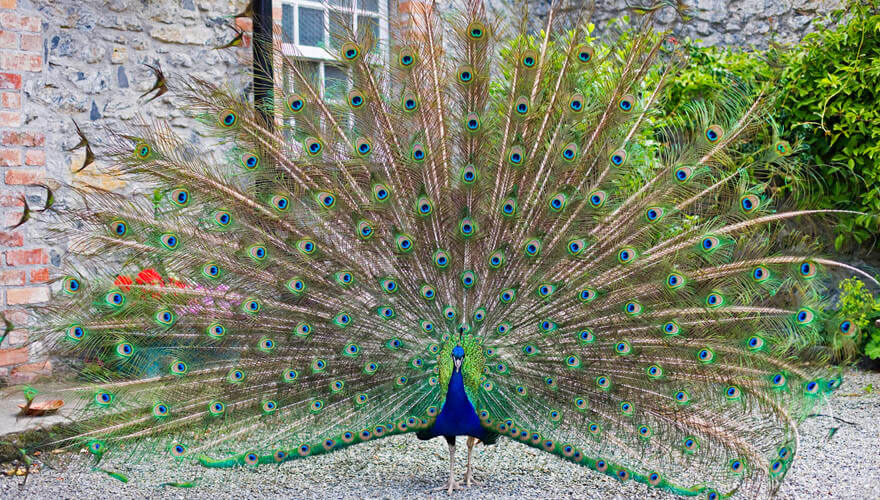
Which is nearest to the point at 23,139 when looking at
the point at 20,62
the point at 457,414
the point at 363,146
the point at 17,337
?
the point at 20,62

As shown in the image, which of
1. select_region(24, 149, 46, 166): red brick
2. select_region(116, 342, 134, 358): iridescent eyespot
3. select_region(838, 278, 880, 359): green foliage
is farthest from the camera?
select_region(838, 278, 880, 359): green foliage

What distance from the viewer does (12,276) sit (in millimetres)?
4535

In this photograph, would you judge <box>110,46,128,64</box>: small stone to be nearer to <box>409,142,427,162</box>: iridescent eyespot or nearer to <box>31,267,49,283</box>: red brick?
<box>31,267,49,283</box>: red brick

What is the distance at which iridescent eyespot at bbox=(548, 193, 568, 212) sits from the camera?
327 cm

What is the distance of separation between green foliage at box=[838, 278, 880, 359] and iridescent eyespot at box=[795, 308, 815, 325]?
8.06 feet

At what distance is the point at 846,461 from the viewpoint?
167 inches

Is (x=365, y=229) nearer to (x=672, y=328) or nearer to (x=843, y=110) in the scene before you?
(x=672, y=328)

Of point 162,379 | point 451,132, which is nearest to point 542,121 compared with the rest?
point 451,132

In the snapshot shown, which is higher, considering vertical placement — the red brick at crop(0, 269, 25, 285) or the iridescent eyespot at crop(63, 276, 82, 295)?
the red brick at crop(0, 269, 25, 285)

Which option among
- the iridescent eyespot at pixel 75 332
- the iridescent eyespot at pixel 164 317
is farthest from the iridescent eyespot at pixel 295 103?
the iridescent eyespot at pixel 75 332

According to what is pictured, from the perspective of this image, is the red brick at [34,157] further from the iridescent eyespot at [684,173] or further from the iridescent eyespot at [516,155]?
the iridescent eyespot at [684,173]

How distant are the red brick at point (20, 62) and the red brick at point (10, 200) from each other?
0.71 meters

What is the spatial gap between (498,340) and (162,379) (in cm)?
137

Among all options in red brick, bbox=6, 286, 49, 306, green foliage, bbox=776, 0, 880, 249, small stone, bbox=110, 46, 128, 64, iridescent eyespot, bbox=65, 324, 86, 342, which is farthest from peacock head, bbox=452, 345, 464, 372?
green foliage, bbox=776, 0, 880, 249
